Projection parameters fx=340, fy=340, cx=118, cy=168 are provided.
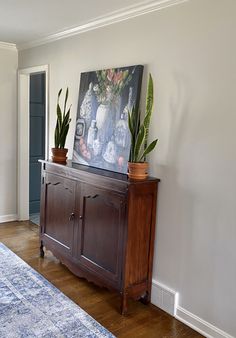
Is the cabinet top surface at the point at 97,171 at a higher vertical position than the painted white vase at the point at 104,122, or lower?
lower

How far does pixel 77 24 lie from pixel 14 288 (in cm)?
248

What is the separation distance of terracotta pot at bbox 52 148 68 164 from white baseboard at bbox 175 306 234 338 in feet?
5.63

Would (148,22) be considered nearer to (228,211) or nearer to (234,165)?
(234,165)

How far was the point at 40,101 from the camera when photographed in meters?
4.91

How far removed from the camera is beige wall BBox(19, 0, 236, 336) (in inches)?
84.2

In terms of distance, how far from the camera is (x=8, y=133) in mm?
4516

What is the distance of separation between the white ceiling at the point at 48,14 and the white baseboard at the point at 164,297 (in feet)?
7.13

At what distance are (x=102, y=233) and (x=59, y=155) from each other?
1.00m

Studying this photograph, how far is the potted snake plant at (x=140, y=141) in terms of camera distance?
2.45 meters

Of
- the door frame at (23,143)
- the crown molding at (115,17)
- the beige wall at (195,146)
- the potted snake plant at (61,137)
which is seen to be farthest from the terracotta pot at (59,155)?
the door frame at (23,143)

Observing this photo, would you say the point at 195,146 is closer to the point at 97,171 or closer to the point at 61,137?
the point at 97,171

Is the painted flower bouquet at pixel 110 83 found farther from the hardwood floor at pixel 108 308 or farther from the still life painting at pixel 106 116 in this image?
the hardwood floor at pixel 108 308

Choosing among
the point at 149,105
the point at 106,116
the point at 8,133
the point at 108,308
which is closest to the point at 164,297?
the point at 108,308

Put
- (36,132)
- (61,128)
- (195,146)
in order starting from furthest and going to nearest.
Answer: (36,132) → (61,128) → (195,146)
